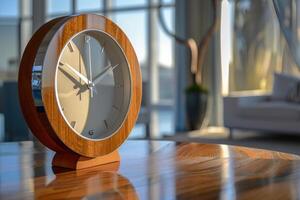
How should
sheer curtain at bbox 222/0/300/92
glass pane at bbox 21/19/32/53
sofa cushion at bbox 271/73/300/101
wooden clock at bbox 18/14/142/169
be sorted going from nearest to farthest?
wooden clock at bbox 18/14/142/169
glass pane at bbox 21/19/32/53
sofa cushion at bbox 271/73/300/101
sheer curtain at bbox 222/0/300/92

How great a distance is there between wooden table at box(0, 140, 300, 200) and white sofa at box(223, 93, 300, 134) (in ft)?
13.6

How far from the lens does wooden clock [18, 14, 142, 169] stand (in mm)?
858

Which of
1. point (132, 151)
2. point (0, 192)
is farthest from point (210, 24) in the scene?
point (0, 192)

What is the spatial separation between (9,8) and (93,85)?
14.5ft

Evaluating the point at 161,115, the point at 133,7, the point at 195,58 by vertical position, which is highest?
the point at 133,7

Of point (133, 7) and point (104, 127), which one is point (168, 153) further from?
point (133, 7)

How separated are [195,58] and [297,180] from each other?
5.52 meters

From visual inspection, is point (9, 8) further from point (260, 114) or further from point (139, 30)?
point (139, 30)

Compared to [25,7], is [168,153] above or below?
below

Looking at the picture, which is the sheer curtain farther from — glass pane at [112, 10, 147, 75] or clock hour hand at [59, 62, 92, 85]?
clock hour hand at [59, 62, 92, 85]

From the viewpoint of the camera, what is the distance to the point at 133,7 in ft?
30.8

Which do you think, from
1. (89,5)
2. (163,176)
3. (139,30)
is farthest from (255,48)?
(163,176)

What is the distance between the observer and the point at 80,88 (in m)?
0.94

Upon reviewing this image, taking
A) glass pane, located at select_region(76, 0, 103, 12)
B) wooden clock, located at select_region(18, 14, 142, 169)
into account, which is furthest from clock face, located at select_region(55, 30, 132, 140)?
glass pane, located at select_region(76, 0, 103, 12)
